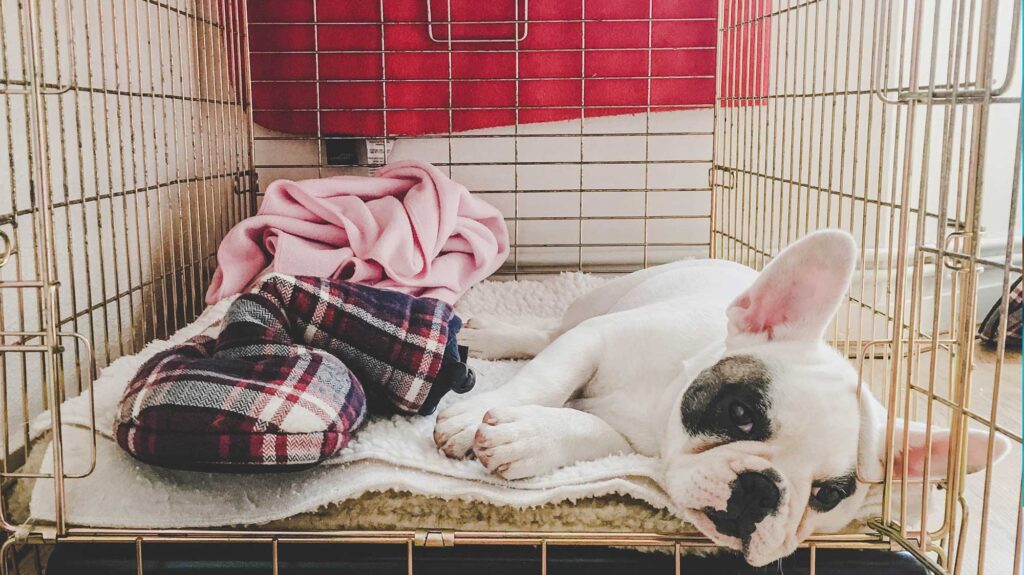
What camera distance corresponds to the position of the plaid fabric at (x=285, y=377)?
0.97 meters

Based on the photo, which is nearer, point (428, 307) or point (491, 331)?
point (428, 307)

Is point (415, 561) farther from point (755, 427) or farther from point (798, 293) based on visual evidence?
point (798, 293)

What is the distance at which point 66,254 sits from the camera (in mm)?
1470

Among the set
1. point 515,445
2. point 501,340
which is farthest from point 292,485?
point 501,340

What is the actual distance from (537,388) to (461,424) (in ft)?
0.52

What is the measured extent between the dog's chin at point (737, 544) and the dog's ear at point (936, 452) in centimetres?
15

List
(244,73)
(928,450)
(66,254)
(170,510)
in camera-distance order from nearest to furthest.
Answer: (928,450), (170,510), (66,254), (244,73)

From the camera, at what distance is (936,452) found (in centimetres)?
97

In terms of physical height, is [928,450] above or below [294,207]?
below

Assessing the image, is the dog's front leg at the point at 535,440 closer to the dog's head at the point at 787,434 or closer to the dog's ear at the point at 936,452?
the dog's head at the point at 787,434

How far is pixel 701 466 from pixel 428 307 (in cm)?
47

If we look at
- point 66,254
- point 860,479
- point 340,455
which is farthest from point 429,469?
point 66,254

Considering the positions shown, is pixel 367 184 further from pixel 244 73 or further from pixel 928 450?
pixel 928 450

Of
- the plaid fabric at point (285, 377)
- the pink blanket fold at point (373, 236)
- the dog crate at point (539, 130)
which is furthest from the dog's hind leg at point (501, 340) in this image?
the dog crate at point (539, 130)
